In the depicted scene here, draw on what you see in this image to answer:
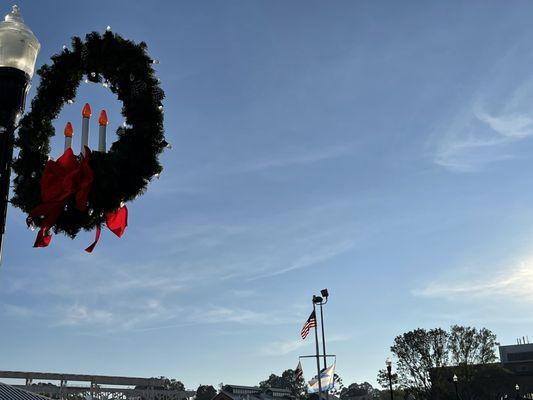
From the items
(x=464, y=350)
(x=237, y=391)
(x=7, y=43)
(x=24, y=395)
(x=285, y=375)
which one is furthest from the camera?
(x=285, y=375)

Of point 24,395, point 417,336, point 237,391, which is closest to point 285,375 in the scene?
point 237,391

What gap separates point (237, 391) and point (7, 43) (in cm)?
8462

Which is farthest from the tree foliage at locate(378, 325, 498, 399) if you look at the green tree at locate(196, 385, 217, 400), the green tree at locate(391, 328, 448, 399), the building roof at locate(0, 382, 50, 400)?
the green tree at locate(196, 385, 217, 400)

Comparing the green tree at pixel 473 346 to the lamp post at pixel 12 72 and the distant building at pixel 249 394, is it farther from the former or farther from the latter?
the lamp post at pixel 12 72

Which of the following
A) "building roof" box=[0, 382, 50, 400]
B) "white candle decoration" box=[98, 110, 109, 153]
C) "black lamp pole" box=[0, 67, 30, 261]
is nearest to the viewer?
"black lamp pole" box=[0, 67, 30, 261]

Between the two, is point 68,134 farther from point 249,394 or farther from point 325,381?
point 249,394

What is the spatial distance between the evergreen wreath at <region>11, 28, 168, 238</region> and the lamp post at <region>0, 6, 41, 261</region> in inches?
42.0

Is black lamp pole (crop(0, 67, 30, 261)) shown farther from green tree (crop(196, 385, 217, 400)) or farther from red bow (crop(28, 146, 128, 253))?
green tree (crop(196, 385, 217, 400))

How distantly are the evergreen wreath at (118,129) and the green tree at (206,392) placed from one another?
15432 cm

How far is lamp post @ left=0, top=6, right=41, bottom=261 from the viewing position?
16.5 ft

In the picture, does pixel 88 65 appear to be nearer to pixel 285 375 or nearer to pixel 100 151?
pixel 100 151

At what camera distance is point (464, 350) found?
63000 millimetres

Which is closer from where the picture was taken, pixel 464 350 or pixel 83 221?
pixel 83 221

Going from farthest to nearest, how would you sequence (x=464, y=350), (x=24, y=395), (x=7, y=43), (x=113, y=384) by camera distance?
(x=464, y=350), (x=113, y=384), (x=24, y=395), (x=7, y=43)
